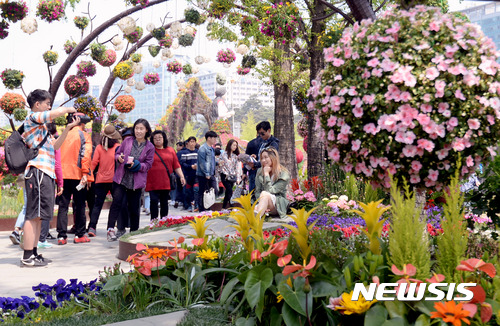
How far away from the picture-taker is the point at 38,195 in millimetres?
6285

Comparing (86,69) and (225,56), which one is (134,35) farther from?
(225,56)

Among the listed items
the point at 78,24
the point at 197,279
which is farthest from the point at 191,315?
the point at 78,24

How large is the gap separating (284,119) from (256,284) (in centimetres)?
1122

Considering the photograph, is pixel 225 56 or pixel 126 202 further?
pixel 225 56

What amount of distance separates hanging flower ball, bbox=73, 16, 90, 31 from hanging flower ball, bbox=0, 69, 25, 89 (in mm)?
2566

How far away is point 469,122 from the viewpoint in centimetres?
355

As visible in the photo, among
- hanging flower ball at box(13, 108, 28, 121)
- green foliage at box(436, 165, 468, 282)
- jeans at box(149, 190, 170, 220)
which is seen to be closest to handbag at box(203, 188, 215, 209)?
jeans at box(149, 190, 170, 220)

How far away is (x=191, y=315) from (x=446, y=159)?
6.88ft

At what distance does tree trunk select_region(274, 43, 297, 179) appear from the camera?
1400 cm

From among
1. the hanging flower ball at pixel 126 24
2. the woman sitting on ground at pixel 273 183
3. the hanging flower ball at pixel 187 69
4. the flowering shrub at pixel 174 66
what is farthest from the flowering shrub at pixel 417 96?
the hanging flower ball at pixel 187 69

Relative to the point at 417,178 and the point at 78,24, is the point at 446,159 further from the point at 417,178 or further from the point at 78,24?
the point at 78,24

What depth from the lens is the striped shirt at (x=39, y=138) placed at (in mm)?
6205

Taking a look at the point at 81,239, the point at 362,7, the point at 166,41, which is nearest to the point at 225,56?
the point at 166,41

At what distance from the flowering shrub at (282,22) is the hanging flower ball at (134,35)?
8.81 m
